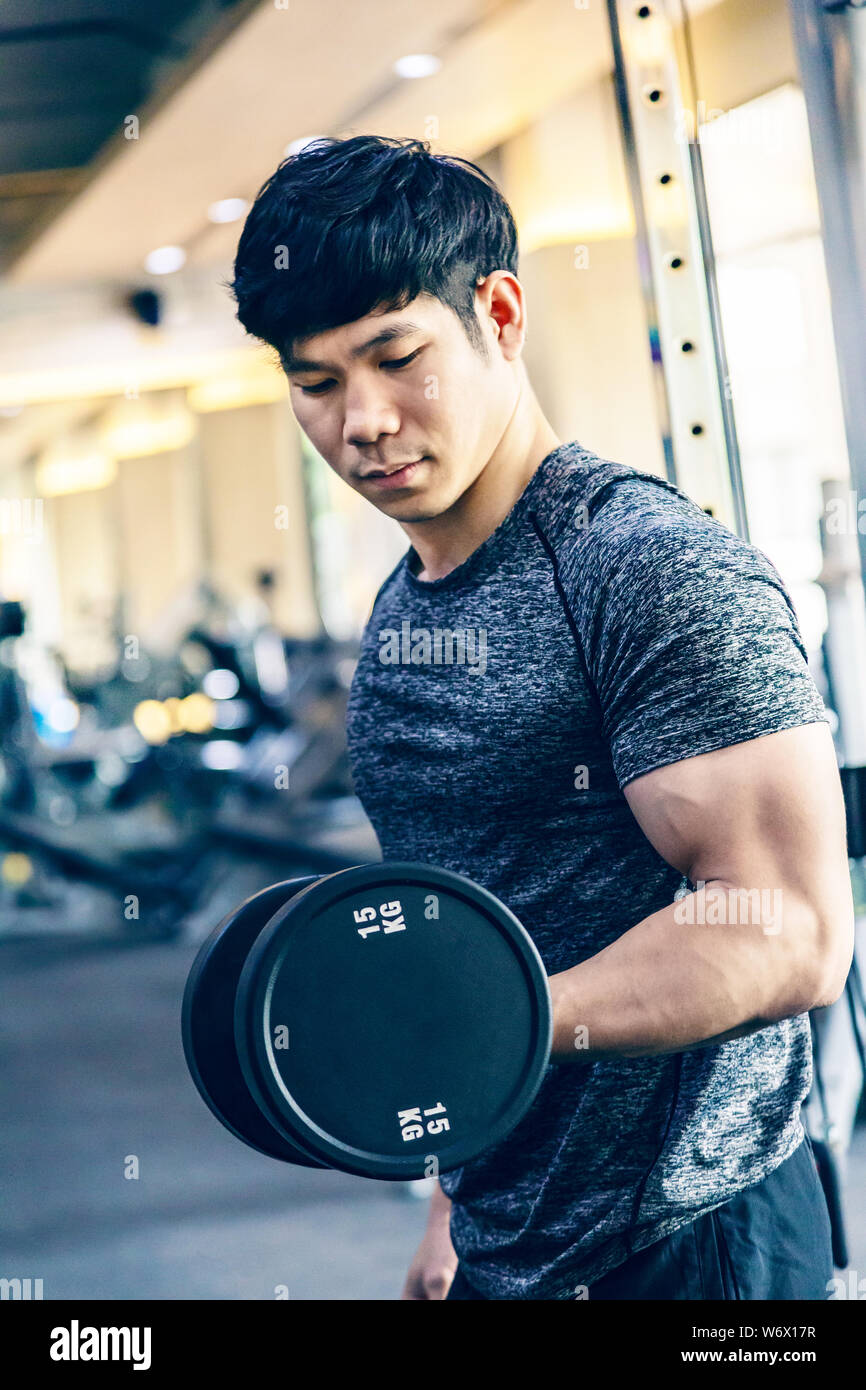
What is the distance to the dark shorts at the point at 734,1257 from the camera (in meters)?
0.79

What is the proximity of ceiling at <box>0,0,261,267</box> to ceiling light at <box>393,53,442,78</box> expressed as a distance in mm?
642

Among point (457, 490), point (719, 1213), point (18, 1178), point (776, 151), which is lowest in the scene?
point (18, 1178)

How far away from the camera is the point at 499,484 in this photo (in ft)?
2.77

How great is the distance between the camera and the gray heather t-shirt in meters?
0.68

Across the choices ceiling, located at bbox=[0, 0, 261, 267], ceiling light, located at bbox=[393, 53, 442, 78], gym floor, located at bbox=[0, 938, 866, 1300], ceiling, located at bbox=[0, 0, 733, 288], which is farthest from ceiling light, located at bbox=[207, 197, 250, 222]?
gym floor, located at bbox=[0, 938, 866, 1300]

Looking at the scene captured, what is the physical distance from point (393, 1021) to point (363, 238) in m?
0.47

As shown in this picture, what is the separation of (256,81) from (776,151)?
13.6 ft

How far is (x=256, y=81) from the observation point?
4645mm

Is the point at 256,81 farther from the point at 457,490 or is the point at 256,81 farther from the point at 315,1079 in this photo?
the point at 315,1079

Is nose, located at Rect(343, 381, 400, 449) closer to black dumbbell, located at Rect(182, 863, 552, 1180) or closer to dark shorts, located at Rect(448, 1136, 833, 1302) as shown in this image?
black dumbbell, located at Rect(182, 863, 552, 1180)

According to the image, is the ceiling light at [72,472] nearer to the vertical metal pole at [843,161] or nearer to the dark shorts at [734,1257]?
the vertical metal pole at [843,161]

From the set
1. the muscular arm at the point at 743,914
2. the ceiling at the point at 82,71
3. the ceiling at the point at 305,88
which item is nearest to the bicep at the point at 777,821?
the muscular arm at the point at 743,914

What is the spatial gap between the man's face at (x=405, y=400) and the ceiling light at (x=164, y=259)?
21.5 ft

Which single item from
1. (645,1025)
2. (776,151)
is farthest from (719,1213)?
(776,151)
